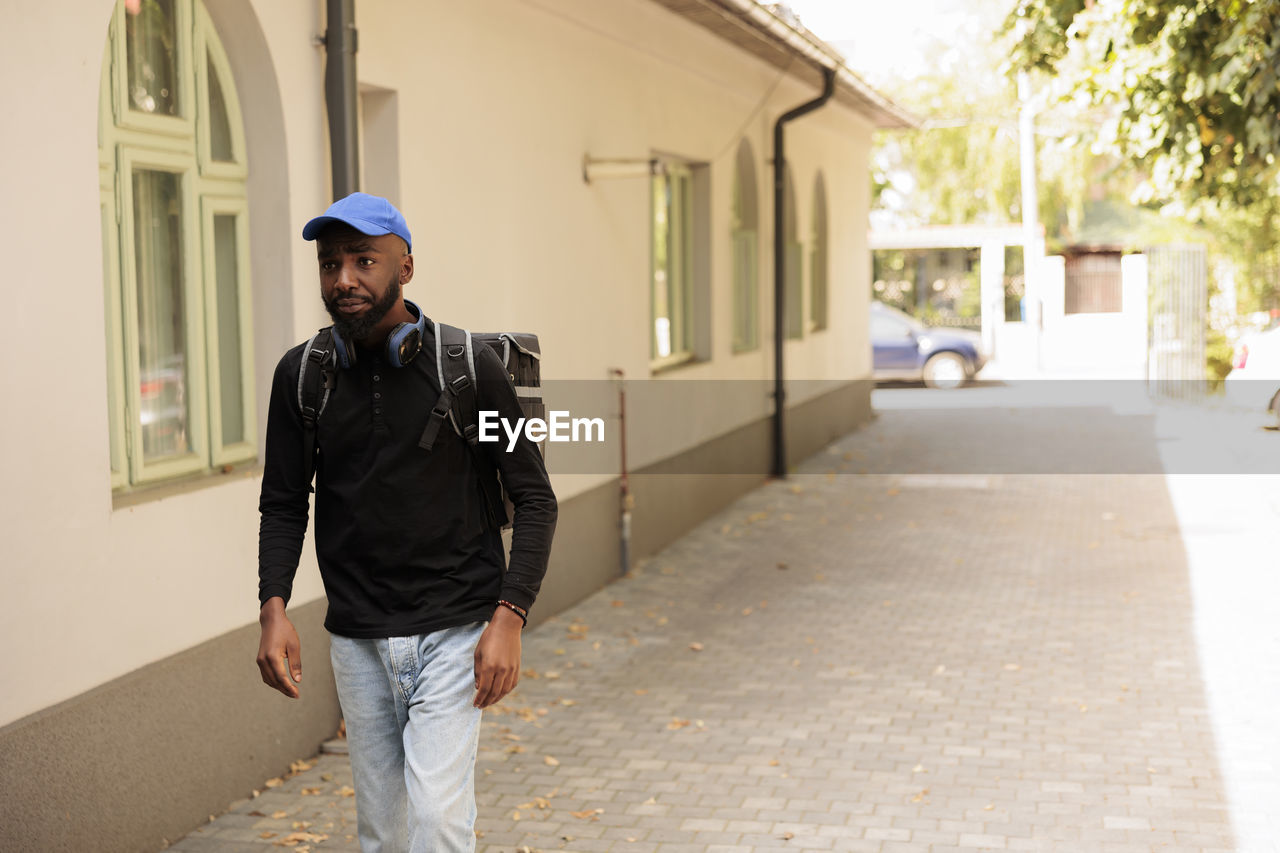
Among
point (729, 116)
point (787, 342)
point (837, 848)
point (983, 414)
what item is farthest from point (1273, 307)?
point (837, 848)

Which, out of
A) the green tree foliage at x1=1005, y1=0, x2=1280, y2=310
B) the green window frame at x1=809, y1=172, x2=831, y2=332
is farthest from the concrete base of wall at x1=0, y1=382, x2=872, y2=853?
the green window frame at x1=809, y1=172, x2=831, y2=332

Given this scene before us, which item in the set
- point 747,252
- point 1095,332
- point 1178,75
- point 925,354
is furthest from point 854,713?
point 1095,332

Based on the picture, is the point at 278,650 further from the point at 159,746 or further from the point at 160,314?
the point at 160,314

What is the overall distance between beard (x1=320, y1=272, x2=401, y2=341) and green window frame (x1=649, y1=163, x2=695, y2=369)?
28.6 ft

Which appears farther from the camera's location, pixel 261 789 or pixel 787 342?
pixel 787 342

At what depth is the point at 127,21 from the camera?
550 cm

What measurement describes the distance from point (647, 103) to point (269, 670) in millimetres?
8576

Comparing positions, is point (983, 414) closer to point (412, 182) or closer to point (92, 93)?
point (412, 182)

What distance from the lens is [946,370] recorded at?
28.2 meters

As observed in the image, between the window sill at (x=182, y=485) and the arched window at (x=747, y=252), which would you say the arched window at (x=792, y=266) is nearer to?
the arched window at (x=747, y=252)

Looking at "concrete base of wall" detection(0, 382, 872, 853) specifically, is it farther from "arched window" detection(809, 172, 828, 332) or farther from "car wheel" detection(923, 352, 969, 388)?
"car wheel" detection(923, 352, 969, 388)

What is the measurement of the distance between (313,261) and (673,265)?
22.1 feet

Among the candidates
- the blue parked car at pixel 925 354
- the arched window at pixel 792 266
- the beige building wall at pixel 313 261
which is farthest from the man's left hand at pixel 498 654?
the blue parked car at pixel 925 354

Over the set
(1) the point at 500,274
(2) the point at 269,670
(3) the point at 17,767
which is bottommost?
(3) the point at 17,767
